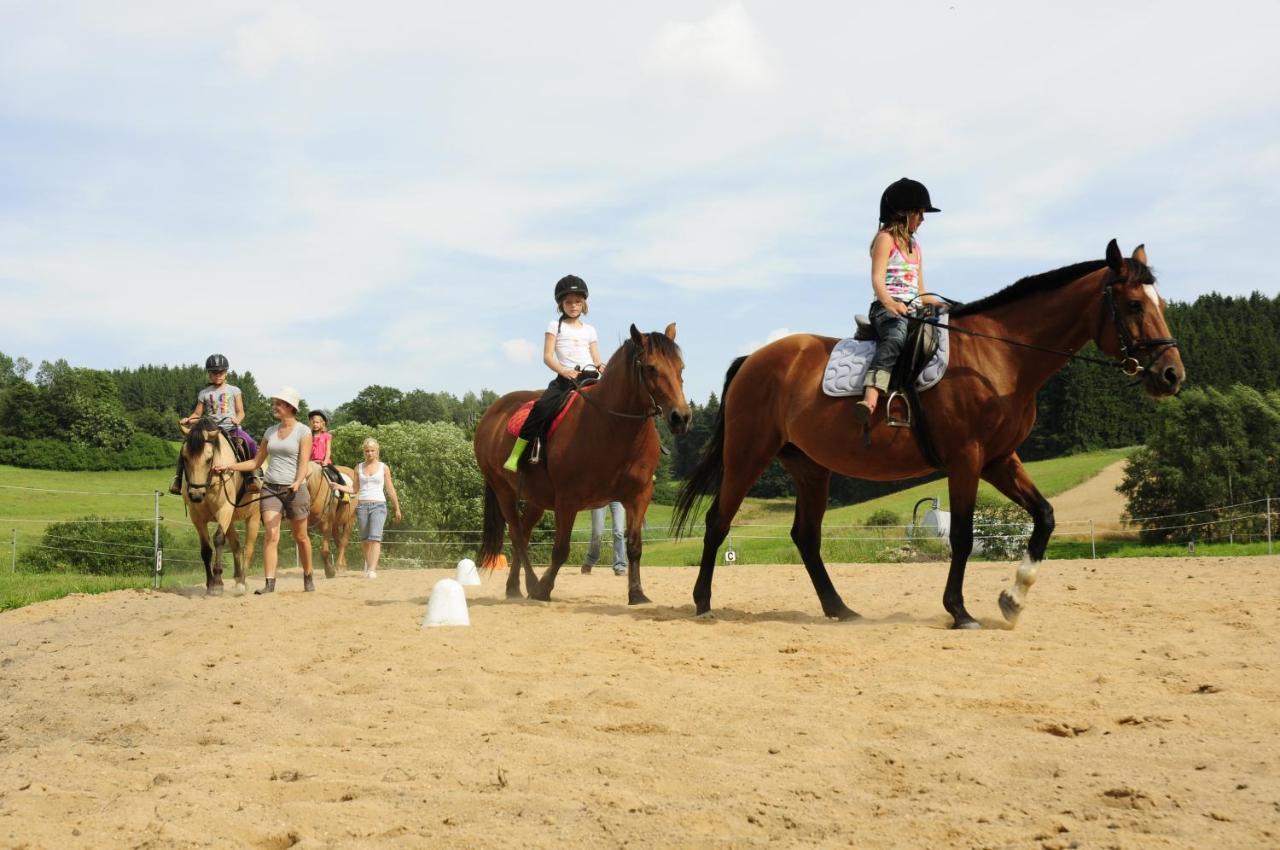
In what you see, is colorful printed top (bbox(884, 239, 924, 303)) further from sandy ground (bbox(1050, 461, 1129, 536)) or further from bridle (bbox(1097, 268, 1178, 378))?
sandy ground (bbox(1050, 461, 1129, 536))

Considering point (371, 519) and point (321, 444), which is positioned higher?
point (321, 444)

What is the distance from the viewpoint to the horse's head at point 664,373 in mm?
9117

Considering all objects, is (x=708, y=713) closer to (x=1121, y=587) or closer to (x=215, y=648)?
(x=215, y=648)

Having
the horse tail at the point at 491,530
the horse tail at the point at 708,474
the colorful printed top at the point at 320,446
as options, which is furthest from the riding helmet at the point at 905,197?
the colorful printed top at the point at 320,446

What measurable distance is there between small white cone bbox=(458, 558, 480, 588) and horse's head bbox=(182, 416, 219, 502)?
3317 millimetres

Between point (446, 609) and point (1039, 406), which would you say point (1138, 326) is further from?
point (1039, 406)

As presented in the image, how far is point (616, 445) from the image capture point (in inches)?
398

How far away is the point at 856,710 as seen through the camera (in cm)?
537

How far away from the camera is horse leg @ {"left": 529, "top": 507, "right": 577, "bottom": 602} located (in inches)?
402

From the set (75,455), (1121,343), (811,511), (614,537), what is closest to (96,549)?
(614,537)

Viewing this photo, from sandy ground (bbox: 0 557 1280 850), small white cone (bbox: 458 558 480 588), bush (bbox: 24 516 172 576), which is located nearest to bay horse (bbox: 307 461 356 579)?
small white cone (bbox: 458 558 480 588)

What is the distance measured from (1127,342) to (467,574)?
765cm

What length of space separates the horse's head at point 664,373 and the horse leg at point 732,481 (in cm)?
56

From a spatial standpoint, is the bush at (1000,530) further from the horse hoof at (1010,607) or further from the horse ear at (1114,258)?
the horse ear at (1114,258)
